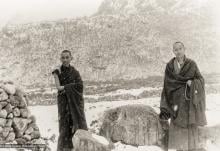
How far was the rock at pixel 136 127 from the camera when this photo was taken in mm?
6746

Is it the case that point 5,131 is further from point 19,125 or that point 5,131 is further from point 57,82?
point 57,82

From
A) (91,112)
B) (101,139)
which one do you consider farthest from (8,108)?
(91,112)

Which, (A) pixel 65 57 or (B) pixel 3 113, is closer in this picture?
(A) pixel 65 57

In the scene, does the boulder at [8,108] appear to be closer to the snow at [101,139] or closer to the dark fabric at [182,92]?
the snow at [101,139]

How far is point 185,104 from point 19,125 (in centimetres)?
329

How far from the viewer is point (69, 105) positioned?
22.5 feet

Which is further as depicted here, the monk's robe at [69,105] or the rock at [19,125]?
the rock at [19,125]

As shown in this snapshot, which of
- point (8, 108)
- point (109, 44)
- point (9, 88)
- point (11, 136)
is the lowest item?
point (11, 136)

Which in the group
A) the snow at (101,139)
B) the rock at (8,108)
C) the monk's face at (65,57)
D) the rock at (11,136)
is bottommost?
the rock at (11,136)

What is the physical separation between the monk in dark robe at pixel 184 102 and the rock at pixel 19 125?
2.95 m

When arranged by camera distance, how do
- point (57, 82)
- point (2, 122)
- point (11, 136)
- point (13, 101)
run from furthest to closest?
point (13, 101)
point (11, 136)
point (2, 122)
point (57, 82)

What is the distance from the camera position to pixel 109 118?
6.98m

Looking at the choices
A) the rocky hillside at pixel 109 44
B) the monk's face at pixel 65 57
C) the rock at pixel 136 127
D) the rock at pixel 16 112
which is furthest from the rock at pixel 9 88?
the rocky hillside at pixel 109 44

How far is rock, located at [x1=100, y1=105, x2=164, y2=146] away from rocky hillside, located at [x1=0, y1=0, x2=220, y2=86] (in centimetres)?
2047
